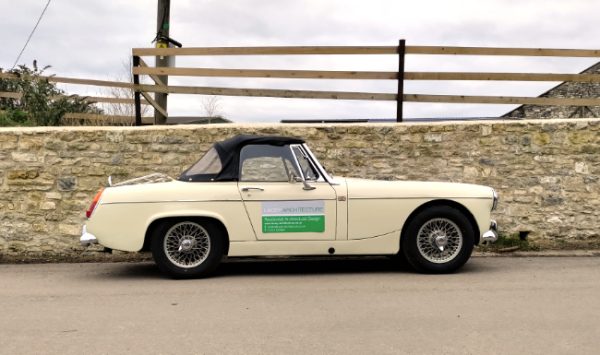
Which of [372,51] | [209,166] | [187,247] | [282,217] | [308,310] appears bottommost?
[308,310]

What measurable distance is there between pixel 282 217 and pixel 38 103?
7291mm

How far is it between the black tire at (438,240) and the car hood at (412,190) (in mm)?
174

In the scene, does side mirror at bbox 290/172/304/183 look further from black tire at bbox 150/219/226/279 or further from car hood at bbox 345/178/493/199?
black tire at bbox 150/219/226/279

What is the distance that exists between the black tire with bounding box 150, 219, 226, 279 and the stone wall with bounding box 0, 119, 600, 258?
8.09ft

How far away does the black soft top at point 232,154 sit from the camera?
662 cm

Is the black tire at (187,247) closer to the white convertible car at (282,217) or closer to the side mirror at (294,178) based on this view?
the white convertible car at (282,217)

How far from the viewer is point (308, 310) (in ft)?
16.6

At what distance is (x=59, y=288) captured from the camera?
6.21m

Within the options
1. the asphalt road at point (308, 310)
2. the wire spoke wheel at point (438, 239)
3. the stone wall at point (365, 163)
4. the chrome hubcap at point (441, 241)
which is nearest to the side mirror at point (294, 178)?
the asphalt road at point (308, 310)

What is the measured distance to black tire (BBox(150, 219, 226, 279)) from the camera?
6410 millimetres

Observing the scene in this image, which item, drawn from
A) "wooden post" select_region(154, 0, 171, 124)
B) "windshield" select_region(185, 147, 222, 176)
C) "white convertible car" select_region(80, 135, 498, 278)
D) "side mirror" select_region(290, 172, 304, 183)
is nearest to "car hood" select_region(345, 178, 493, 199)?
"white convertible car" select_region(80, 135, 498, 278)

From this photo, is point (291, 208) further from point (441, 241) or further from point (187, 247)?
point (441, 241)

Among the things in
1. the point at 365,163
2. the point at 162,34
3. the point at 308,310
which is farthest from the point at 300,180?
the point at 162,34

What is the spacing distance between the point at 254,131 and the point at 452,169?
3.05m
